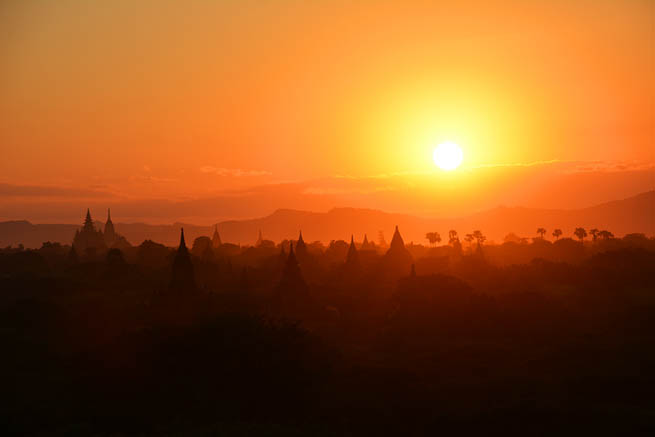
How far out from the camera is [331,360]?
4238 centimetres

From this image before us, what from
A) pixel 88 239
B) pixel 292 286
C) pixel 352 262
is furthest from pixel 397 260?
pixel 88 239

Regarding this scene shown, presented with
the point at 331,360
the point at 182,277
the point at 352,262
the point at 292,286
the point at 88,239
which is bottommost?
the point at 331,360

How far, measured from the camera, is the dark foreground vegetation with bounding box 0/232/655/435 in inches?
1366

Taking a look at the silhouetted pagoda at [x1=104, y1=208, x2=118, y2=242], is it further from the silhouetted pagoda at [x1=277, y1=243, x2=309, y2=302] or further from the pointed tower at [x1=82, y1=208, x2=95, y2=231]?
the silhouetted pagoda at [x1=277, y1=243, x2=309, y2=302]

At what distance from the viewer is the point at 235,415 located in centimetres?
3519

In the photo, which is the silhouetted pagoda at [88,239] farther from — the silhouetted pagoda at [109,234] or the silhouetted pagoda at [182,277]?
the silhouetted pagoda at [182,277]

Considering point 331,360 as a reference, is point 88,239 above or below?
above

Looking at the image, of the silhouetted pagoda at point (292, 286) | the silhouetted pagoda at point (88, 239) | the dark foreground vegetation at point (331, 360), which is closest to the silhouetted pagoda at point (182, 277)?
the dark foreground vegetation at point (331, 360)

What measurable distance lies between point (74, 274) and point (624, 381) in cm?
6660

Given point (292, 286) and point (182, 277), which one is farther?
point (292, 286)

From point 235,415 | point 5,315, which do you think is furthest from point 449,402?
point 5,315

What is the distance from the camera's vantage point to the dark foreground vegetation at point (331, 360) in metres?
34.7

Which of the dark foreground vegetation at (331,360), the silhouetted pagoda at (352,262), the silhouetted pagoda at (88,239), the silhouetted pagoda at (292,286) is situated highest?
the silhouetted pagoda at (88,239)

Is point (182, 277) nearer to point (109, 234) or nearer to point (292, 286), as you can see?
point (292, 286)
